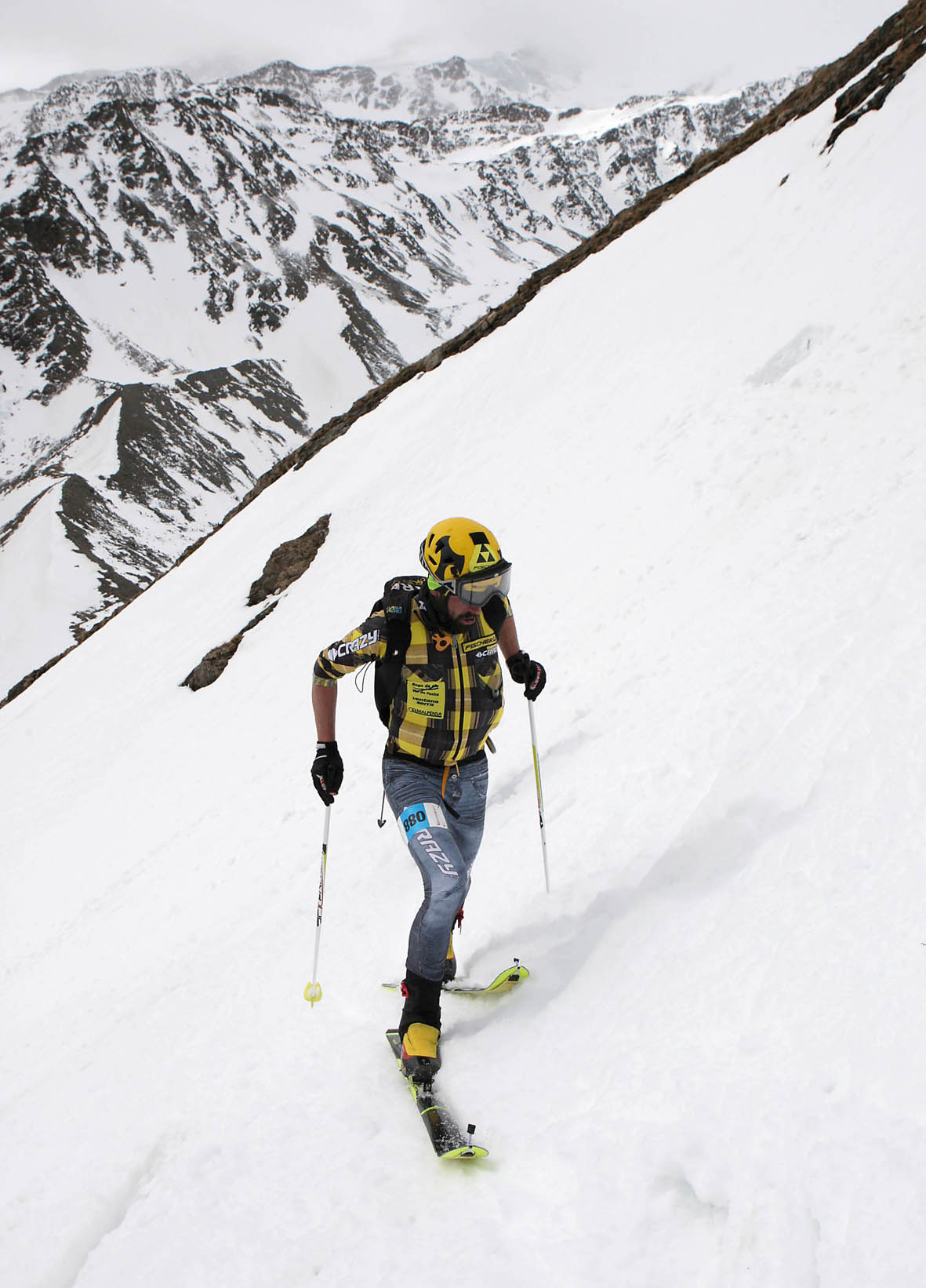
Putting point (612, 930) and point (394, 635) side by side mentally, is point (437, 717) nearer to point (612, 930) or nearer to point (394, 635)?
point (394, 635)

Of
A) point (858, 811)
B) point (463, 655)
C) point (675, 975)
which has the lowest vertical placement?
point (858, 811)

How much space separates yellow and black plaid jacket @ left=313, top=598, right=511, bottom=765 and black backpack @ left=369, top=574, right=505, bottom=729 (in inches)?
1.3

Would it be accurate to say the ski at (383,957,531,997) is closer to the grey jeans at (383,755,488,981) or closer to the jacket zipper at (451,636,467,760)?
the grey jeans at (383,755,488,981)

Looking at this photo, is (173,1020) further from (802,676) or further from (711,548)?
(711,548)

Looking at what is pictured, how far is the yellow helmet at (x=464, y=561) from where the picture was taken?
190 inches

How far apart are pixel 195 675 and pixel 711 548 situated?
1486cm

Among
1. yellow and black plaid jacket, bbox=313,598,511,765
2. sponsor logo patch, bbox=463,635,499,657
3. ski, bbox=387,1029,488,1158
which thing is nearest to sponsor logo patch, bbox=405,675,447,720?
yellow and black plaid jacket, bbox=313,598,511,765

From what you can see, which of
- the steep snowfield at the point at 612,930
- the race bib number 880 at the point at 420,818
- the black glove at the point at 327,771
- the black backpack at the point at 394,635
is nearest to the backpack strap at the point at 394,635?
the black backpack at the point at 394,635

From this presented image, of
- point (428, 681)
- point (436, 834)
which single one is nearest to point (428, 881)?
point (436, 834)

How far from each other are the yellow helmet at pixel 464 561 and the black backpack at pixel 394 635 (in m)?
0.28

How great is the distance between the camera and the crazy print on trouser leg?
4.55 m

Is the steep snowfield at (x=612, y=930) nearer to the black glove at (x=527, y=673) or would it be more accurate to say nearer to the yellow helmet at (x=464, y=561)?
the black glove at (x=527, y=673)

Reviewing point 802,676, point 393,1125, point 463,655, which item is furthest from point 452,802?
point 802,676

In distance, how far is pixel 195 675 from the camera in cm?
2048
